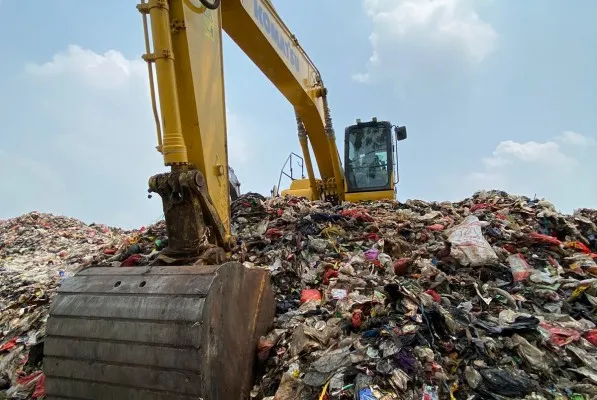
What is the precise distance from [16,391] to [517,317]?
387 centimetres

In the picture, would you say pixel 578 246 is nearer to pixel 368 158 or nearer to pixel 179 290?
pixel 368 158

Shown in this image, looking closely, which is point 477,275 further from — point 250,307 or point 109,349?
point 109,349

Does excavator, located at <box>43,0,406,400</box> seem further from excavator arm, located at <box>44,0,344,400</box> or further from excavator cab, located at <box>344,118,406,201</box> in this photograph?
excavator cab, located at <box>344,118,406,201</box>

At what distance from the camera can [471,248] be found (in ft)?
13.4

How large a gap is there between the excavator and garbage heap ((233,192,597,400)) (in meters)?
0.49

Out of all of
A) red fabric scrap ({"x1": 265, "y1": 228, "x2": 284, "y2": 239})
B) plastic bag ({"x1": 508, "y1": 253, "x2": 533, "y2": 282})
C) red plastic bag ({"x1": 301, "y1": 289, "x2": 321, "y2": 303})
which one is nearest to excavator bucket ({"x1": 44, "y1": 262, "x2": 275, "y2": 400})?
red plastic bag ({"x1": 301, "y1": 289, "x2": 321, "y2": 303})

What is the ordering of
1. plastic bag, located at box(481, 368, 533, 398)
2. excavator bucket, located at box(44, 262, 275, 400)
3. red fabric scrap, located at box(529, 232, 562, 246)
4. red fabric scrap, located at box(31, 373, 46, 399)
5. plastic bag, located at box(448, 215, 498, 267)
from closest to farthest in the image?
1. excavator bucket, located at box(44, 262, 275, 400)
2. plastic bag, located at box(481, 368, 533, 398)
3. red fabric scrap, located at box(31, 373, 46, 399)
4. plastic bag, located at box(448, 215, 498, 267)
5. red fabric scrap, located at box(529, 232, 562, 246)

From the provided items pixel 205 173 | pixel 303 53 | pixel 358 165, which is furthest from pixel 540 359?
pixel 358 165

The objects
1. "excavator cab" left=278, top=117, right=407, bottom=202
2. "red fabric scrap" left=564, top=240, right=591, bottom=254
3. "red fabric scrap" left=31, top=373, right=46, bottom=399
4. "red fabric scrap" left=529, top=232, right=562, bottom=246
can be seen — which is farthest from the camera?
"excavator cab" left=278, top=117, right=407, bottom=202

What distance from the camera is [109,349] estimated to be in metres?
2.37

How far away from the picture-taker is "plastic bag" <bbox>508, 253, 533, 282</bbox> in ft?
12.6

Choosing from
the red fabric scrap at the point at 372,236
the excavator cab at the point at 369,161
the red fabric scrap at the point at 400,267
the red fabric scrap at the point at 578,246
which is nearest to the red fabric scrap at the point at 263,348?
the red fabric scrap at the point at 400,267

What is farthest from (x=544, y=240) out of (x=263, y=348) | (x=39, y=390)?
(x=39, y=390)

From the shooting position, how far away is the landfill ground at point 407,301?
253 cm
